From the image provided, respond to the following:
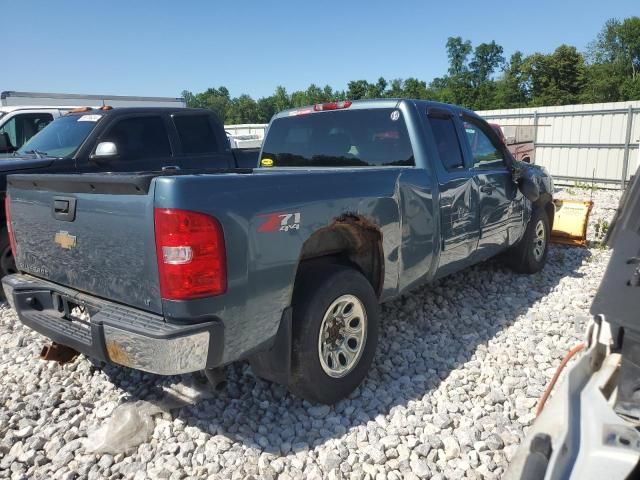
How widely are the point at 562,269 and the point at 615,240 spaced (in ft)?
14.9

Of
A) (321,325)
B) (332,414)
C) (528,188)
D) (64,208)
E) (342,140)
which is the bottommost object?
(332,414)

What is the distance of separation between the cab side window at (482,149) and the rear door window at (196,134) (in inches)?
143

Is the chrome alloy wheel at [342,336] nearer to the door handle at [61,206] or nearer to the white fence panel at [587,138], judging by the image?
the door handle at [61,206]

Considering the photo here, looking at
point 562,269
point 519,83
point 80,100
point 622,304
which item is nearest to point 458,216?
point 622,304

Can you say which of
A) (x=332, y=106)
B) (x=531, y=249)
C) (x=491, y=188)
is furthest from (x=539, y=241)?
(x=332, y=106)

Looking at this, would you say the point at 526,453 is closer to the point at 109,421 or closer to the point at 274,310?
the point at 274,310

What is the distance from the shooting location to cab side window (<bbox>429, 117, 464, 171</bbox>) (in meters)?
4.07

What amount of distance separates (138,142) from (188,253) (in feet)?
14.2

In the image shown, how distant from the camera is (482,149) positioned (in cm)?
475

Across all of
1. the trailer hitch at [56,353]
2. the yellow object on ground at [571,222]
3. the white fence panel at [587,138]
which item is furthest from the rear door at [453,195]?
the white fence panel at [587,138]

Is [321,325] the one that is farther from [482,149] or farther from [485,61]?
[485,61]

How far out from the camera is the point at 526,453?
1618mm

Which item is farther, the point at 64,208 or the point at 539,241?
the point at 539,241

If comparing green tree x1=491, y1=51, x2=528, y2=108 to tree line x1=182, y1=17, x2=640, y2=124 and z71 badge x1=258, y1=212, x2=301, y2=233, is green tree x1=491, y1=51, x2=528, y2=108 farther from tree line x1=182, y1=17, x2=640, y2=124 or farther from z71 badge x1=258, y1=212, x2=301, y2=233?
z71 badge x1=258, y1=212, x2=301, y2=233
